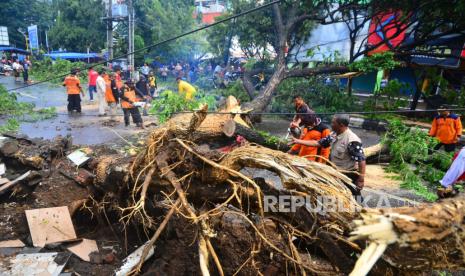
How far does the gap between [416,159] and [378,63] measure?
465 centimetres

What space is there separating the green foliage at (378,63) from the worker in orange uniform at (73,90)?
9.45 metres

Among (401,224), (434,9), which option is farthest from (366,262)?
(434,9)

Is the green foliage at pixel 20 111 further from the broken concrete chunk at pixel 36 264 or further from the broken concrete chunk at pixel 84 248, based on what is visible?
the broken concrete chunk at pixel 36 264

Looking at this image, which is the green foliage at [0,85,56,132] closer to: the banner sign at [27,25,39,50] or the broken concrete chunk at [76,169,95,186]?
the broken concrete chunk at [76,169,95,186]

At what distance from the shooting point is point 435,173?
6.34 meters

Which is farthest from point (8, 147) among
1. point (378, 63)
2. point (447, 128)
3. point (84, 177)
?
point (378, 63)

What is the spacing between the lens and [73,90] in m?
10.8

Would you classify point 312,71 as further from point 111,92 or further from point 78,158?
point 78,158

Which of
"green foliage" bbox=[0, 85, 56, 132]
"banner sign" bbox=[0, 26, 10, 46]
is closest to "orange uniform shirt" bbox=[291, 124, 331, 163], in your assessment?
"green foliage" bbox=[0, 85, 56, 132]

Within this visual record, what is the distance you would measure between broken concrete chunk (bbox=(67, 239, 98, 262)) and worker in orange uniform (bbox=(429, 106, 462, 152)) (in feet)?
24.0

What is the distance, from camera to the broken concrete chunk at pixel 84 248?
372 cm

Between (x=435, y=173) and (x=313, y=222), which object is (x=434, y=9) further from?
(x=313, y=222)

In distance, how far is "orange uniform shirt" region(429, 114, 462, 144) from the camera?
6934 mm

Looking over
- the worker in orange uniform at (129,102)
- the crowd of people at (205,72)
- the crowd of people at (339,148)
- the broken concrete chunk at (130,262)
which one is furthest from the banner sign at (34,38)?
the broken concrete chunk at (130,262)
